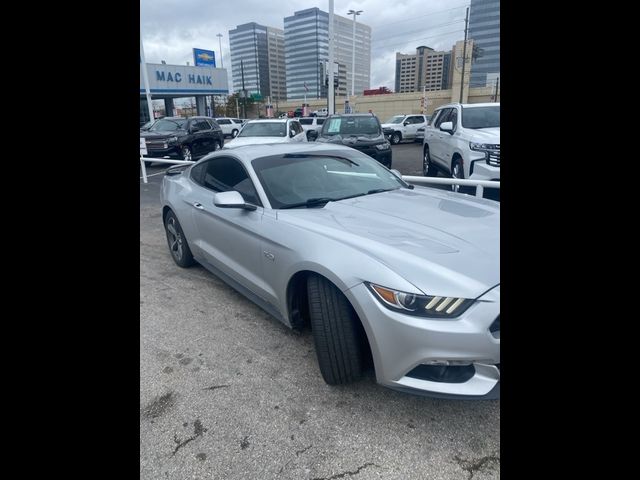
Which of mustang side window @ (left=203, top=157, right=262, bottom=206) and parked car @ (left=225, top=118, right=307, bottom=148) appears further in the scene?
parked car @ (left=225, top=118, right=307, bottom=148)

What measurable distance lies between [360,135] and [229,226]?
297 inches

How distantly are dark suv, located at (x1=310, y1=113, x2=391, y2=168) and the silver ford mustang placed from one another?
595cm

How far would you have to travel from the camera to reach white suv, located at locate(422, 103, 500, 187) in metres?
6.34

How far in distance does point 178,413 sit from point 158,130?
1460cm

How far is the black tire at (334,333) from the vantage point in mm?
2242

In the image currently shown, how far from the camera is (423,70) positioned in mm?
48312

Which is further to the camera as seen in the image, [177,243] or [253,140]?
[253,140]

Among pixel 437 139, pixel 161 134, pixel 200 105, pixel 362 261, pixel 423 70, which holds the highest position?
pixel 423 70

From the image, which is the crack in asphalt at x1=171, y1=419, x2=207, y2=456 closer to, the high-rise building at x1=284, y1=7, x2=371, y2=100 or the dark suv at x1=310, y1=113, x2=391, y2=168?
the dark suv at x1=310, y1=113, x2=391, y2=168

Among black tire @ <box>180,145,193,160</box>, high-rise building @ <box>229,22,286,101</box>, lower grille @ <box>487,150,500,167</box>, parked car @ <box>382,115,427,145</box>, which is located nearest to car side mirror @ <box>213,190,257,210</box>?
lower grille @ <box>487,150,500,167</box>

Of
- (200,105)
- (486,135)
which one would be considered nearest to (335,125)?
(486,135)

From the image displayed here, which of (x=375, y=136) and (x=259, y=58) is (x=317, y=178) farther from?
(x=259, y=58)

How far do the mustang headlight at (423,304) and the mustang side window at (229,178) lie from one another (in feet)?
4.93
